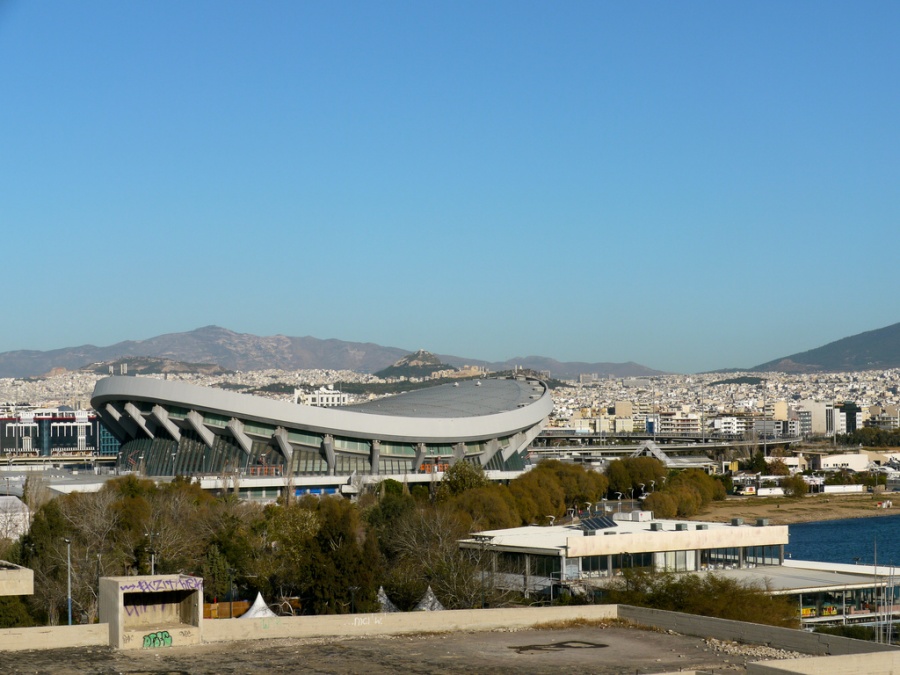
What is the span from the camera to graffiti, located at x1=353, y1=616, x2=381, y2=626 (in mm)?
28516

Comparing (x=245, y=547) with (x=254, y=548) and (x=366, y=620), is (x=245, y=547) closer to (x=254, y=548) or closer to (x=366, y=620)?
(x=254, y=548)

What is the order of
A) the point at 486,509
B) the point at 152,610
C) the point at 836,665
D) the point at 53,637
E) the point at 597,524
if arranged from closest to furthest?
the point at 836,665
the point at 53,637
the point at 152,610
the point at 597,524
the point at 486,509

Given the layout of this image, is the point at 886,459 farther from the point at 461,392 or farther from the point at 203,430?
the point at 203,430

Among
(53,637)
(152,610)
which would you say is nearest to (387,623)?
(152,610)

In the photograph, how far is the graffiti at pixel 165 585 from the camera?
27.4 metres

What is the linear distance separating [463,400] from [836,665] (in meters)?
73.7

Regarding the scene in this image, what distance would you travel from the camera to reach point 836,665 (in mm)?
21359

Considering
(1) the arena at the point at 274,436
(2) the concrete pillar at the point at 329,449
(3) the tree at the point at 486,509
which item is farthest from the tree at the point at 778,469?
(3) the tree at the point at 486,509

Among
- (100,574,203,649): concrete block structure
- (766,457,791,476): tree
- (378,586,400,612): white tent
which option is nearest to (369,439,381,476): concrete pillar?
(378,586,400,612): white tent

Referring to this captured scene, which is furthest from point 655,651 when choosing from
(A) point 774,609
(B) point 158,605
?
(B) point 158,605

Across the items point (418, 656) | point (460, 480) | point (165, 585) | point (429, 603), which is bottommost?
point (429, 603)

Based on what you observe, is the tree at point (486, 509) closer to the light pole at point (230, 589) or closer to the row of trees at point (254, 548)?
the row of trees at point (254, 548)

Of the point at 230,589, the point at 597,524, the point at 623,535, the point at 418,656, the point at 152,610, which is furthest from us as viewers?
the point at 597,524

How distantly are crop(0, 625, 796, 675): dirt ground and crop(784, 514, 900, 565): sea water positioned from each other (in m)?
35.3
